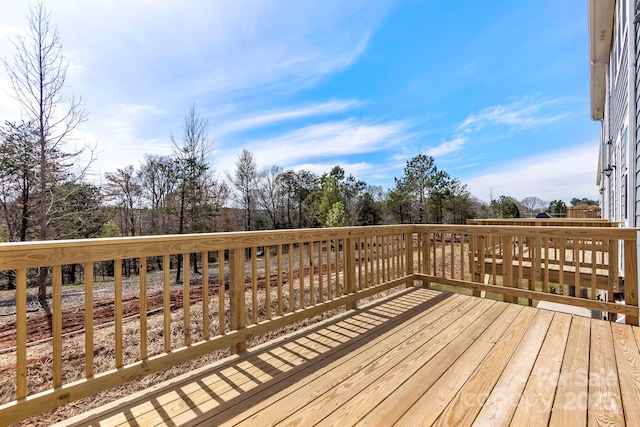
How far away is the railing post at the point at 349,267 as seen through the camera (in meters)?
2.98

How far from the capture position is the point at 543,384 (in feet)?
5.27

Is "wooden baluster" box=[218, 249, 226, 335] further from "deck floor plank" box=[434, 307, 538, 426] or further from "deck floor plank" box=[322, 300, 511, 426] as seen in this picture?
"deck floor plank" box=[434, 307, 538, 426]

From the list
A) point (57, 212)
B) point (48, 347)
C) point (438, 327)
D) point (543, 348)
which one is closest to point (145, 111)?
point (57, 212)

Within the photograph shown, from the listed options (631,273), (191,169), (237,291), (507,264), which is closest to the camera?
(237,291)

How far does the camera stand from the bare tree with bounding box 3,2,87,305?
6.62m

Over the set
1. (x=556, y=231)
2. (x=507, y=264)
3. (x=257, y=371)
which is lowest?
(x=257, y=371)

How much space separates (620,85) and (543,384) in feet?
16.9

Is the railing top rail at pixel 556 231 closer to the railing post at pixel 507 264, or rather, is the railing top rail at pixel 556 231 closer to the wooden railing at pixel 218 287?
the wooden railing at pixel 218 287

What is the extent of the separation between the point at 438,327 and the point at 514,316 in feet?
2.83

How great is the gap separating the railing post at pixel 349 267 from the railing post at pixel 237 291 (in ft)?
4.05

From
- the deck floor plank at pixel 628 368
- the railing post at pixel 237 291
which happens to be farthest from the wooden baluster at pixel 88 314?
the deck floor plank at pixel 628 368

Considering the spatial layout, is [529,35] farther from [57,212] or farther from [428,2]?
[57,212]

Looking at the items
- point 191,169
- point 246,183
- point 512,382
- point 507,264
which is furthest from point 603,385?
point 246,183

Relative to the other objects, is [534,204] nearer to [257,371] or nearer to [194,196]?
[194,196]
